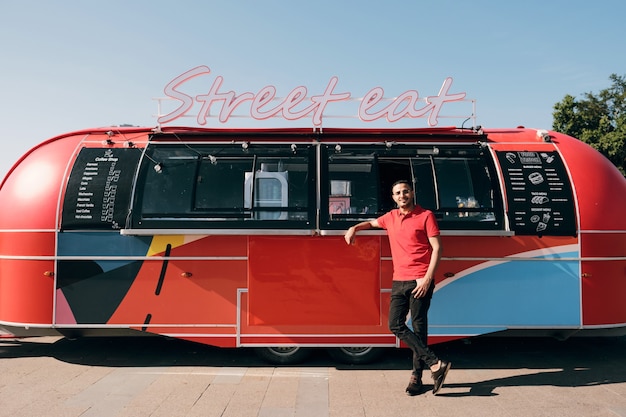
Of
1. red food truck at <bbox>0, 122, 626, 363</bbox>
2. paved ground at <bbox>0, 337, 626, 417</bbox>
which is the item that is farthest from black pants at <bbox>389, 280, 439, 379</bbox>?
red food truck at <bbox>0, 122, 626, 363</bbox>

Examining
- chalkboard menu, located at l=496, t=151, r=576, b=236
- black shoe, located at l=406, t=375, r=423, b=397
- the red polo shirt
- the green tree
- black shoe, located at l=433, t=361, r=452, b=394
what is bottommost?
black shoe, located at l=406, t=375, r=423, b=397

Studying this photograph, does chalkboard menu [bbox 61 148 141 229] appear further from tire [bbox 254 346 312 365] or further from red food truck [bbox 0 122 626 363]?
tire [bbox 254 346 312 365]

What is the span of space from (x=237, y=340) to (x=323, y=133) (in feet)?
8.19

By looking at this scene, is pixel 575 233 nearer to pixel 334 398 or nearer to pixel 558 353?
pixel 558 353

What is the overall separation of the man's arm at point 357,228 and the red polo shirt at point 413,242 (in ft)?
0.96

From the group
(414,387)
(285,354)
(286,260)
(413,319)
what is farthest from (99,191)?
(414,387)

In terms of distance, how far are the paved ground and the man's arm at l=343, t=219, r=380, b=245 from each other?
1445 millimetres

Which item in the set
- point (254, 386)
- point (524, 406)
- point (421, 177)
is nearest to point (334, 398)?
point (254, 386)

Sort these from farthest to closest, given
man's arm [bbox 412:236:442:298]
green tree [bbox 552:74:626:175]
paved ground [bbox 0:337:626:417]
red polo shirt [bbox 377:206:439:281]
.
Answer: green tree [bbox 552:74:626:175], red polo shirt [bbox 377:206:439:281], man's arm [bbox 412:236:442:298], paved ground [bbox 0:337:626:417]

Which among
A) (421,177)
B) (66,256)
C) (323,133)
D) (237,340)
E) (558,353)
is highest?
(323,133)

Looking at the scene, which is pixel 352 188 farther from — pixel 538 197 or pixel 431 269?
pixel 538 197

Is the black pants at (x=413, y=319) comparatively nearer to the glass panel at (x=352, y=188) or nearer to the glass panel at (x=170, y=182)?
the glass panel at (x=352, y=188)

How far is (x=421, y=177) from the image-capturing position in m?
5.04

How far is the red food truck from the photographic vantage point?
15.7 feet
